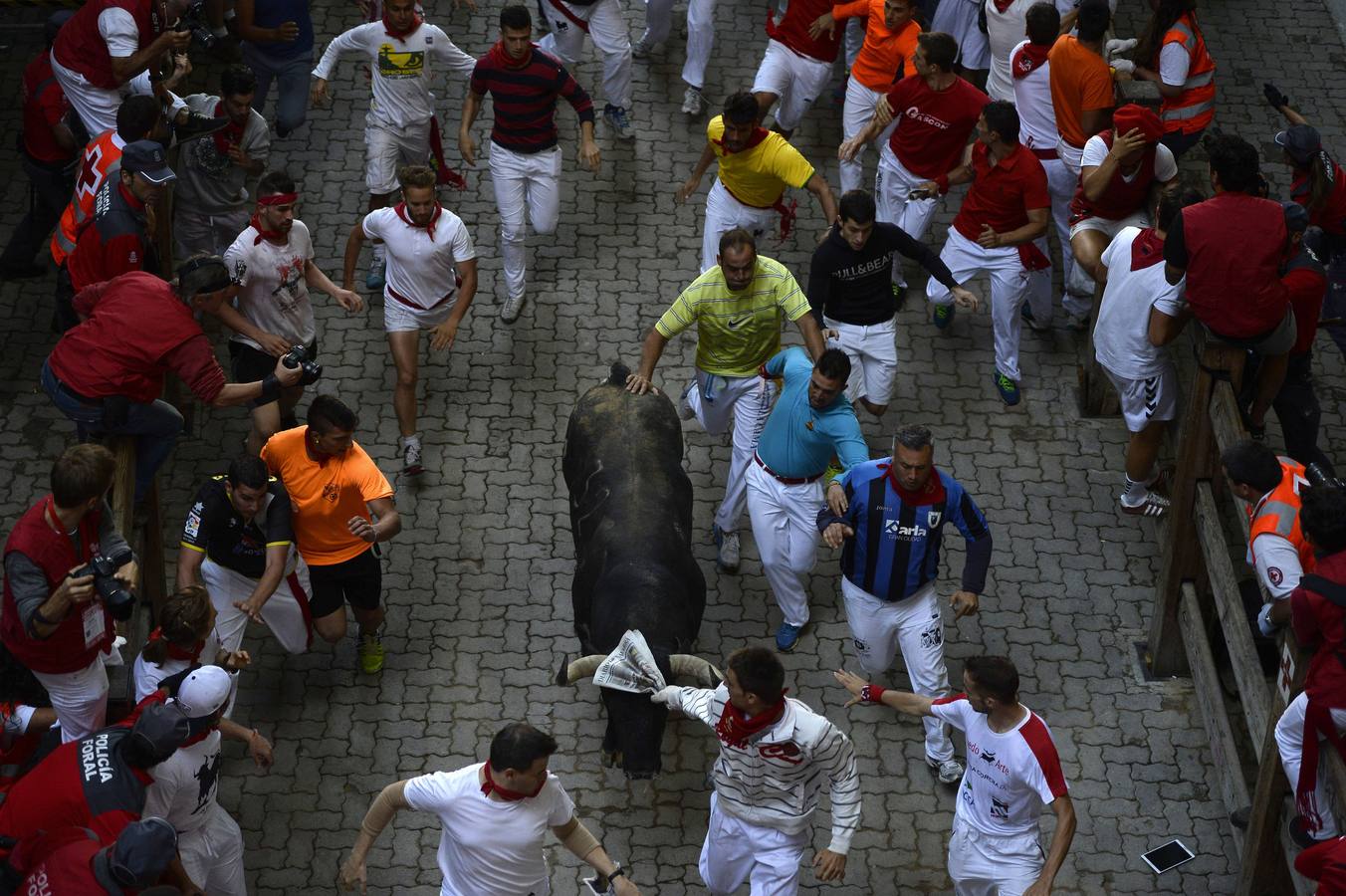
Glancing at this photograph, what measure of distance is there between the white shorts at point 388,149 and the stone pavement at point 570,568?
65cm

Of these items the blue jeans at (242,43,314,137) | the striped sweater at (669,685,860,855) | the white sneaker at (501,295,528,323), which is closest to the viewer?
the striped sweater at (669,685,860,855)

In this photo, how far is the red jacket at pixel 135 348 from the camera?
31.3 ft

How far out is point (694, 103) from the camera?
1483 centimetres

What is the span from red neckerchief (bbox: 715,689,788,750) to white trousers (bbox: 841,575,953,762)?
1919mm

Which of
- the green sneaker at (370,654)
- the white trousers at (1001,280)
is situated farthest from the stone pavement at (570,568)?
the white trousers at (1001,280)

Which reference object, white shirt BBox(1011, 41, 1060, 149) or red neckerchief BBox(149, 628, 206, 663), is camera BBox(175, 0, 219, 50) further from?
white shirt BBox(1011, 41, 1060, 149)

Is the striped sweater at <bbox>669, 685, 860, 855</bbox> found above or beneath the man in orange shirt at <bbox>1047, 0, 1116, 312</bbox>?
beneath

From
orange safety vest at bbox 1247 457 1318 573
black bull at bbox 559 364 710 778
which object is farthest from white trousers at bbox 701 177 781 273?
orange safety vest at bbox 1247 457 1318 573

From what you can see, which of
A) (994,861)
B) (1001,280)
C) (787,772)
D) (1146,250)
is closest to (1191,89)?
(1001,280)

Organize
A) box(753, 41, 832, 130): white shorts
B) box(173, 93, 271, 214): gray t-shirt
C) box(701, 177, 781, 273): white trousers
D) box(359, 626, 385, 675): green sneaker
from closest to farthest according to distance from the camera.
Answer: box(359, 626, 385, 675): green sneaker
box(173, 93, 271, 214): gray t-shirt
box(701, 177, 781, 273): white trousers
box(753, 41, 832, 130): white shorts

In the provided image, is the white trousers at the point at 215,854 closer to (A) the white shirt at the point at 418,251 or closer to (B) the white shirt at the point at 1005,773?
(B) the white shirt at the point at 1005,773

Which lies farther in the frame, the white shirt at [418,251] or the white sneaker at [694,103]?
the white sneaker at [694,103]

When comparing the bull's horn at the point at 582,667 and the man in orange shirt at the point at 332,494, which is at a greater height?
the man in orange shirt at the point at 332,494

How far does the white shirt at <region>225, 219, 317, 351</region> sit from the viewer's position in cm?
1090
